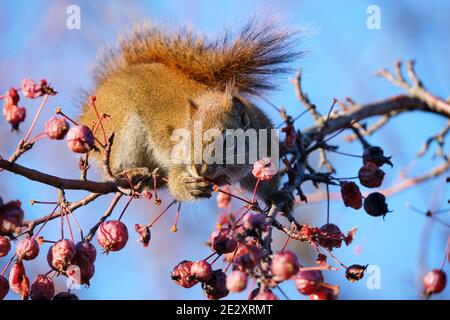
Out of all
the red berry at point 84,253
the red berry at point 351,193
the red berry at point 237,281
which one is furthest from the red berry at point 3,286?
the red berry at point 351,193

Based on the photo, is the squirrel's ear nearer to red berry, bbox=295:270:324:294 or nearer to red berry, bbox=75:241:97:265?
red berry, bbox=75:241:97:265

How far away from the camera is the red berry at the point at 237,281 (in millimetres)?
1565

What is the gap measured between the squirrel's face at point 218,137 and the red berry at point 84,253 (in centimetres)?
118

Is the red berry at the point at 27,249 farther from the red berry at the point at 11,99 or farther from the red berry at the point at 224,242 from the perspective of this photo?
the red berry at the point at 224,242

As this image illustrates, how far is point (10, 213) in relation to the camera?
1.60m

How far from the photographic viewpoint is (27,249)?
1.87 metres

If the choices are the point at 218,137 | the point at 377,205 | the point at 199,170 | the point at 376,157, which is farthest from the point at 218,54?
the point at 377,205

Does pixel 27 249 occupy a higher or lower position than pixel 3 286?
higher

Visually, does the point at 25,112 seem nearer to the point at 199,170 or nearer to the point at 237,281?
the point at 237,281

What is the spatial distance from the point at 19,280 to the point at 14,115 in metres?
0.53

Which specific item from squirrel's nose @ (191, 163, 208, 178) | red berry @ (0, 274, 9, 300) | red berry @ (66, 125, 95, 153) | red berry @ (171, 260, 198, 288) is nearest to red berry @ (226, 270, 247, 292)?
red berry @ (171, 260, 198, 288)

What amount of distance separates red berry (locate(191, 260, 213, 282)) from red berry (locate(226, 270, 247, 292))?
13.6 inches
